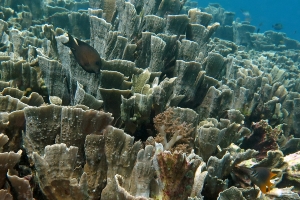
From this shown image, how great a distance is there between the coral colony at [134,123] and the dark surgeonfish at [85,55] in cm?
1

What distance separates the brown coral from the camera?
236 centimetres

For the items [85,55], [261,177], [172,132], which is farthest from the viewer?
[85,55]

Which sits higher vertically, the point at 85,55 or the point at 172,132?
the point at 85,55

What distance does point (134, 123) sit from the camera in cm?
260

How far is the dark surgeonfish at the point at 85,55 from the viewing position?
254cm

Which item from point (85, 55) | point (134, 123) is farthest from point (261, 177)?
point (85, 55)

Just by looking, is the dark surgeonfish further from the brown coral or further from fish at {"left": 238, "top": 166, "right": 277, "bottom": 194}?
fish at {"left": 238, "top": 166, "right": 277, "bottom": 194}

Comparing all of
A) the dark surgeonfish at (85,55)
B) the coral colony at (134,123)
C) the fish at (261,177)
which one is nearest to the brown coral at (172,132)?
the coral colony at (134,123)

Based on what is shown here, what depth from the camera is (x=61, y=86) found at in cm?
279

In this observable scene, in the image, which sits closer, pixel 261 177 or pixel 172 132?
pixel 261 177

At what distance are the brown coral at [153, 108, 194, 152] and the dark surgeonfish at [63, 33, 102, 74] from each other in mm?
835

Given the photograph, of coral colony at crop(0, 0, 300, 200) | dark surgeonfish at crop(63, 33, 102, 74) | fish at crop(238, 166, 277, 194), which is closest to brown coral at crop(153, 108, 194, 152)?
coral colony at crop(0, 0, 300, 200)

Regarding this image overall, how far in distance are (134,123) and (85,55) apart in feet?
2.71

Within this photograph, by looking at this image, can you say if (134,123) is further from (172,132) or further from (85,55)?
(85,55)
